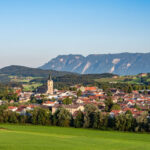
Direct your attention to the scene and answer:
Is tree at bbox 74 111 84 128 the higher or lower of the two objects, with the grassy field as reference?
lower

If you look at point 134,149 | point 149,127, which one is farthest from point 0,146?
point 149,127

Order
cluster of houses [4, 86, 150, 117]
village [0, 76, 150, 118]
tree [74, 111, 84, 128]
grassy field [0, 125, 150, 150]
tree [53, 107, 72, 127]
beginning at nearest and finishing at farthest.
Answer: grassy field [0, 125, 150, 150] < tree [74, 111, 84, 128] < tree [53, 107, 72, 127] < village [0, 76, 150, 118] < cluster of houses [4, 86, 150, 117]

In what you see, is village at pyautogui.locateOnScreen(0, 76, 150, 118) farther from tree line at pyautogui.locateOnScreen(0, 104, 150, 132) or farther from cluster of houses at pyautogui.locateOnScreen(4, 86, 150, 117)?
tree line at pyautogui.locateOnScreen(0, 104, 150, 132)

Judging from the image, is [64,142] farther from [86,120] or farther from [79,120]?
[79,120]

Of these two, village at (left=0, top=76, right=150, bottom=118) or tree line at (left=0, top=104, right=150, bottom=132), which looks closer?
tree line at (left=0, top=104, right=150, bottom=132)

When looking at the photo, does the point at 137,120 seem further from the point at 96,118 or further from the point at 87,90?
the point at 87,90

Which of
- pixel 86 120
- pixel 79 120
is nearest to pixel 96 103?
pixel 79 120

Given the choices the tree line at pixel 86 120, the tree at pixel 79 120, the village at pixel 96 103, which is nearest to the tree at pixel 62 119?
the tree line at pixel 86 120

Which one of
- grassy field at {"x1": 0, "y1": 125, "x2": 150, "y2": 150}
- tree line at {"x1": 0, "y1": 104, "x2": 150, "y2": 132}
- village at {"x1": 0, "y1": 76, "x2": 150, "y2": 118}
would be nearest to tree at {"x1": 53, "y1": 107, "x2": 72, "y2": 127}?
tree line at {"x1": 0, "y1": 104, "x2": 150, "y2": 132}
